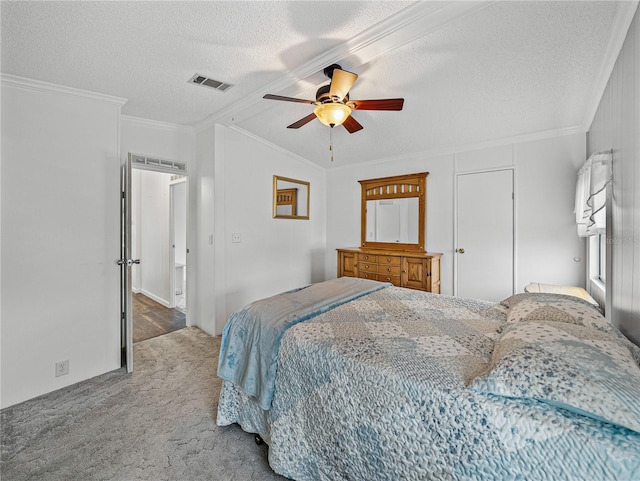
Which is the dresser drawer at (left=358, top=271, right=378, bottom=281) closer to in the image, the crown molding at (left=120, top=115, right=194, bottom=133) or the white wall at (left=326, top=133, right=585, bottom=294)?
the white wall at (left=326, top=133, right=585, bottom=294)

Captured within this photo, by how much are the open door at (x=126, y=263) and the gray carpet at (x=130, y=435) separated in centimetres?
29

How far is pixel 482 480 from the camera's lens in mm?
968

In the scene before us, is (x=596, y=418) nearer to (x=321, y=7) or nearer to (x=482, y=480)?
(x=482, y=480)

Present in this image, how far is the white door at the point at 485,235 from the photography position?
349 centimetres

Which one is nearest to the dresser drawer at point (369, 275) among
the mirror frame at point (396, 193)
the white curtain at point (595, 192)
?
the mirror frame at point (396, 193)

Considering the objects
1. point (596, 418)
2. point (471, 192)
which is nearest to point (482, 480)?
point (596, 418)

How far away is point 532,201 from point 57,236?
4743 millimetres

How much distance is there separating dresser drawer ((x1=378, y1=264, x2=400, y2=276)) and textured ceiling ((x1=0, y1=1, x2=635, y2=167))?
76.7 inches

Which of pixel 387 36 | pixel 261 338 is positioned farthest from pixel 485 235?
pixel 261 338

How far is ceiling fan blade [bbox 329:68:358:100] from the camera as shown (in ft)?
6.96

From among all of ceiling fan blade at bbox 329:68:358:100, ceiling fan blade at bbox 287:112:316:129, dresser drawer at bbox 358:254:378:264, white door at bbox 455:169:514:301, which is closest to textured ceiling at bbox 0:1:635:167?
ceiling fan blade at bbox 329:68:358:100

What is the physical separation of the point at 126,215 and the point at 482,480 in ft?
10.1

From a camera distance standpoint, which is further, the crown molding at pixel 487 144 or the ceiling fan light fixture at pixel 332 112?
the crown molding at pixel 487 144

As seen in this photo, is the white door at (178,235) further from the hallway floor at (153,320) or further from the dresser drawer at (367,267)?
the dresser drawer at (367,267)
